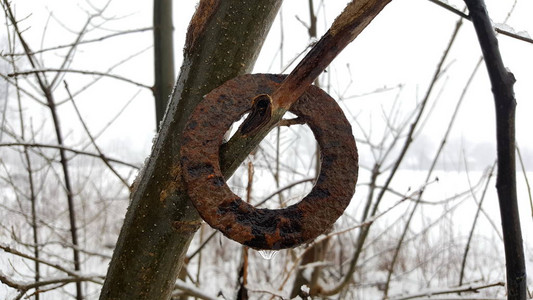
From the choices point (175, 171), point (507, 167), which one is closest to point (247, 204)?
point (175, 171)

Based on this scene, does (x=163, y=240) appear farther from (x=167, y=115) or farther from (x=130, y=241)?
(x=167, y=115)

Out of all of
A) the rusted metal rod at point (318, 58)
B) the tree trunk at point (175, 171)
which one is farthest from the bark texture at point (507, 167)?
the tree trunk at point (175, 171)

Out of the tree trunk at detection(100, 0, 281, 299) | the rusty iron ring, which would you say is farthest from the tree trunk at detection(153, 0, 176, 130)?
the rusty iron ring

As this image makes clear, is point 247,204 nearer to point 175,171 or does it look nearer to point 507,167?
point 175,171

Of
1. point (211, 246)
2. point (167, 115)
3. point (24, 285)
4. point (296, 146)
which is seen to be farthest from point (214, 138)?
point (211, 246)

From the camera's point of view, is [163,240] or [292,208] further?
[163,240]

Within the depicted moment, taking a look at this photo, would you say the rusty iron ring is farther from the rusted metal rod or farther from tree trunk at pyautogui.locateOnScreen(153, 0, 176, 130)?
tree trunk at pyautogui.locateOnScreen(153, 0, 176, 130)
